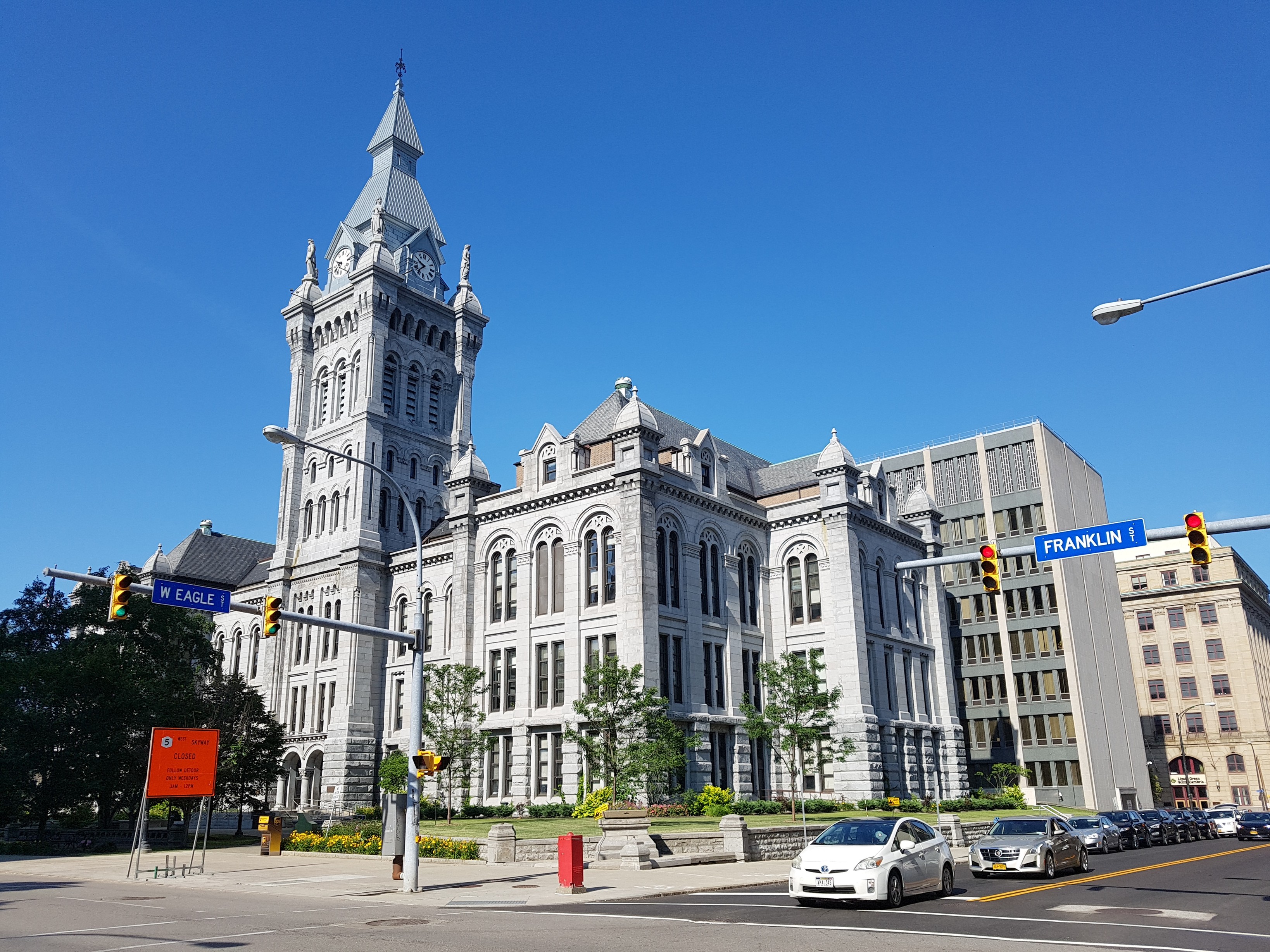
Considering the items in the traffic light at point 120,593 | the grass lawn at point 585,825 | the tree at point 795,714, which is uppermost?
the traffic light at point 120,593

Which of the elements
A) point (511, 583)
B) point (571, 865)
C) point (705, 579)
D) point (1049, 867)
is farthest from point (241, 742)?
point (1049, 867)

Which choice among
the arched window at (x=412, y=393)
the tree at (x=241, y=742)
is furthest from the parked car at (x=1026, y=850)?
the arched window at (x=412, y=393)

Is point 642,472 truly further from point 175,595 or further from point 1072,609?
point 1072,609

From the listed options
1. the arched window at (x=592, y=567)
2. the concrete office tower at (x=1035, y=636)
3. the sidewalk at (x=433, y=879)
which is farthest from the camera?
the concrete office tower at (x=1035, y=636)

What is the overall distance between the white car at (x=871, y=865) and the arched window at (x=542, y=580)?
29.5 meters

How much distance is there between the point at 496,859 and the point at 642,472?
19.9 metres

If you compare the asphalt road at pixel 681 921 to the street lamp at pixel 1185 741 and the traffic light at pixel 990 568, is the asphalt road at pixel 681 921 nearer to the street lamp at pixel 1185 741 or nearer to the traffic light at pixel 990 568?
the traffic light at pixel 990 568

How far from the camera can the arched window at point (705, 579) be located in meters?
47.8

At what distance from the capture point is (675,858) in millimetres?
26750

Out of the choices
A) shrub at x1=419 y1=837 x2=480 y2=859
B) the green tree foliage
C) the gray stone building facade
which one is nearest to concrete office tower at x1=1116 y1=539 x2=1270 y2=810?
the gray stone building facade

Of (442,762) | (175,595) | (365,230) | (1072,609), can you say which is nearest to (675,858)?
(442,762)

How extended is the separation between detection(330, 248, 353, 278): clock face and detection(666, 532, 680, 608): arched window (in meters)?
37.0

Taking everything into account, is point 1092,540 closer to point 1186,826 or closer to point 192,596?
point 192,596

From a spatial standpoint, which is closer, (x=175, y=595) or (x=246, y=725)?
(x=175, y=595)
